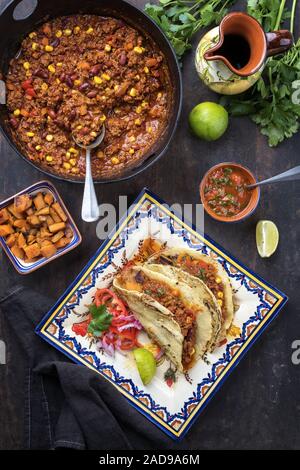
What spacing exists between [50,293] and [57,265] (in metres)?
0.22

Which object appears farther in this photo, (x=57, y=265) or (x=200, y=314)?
(x=57, y=265)

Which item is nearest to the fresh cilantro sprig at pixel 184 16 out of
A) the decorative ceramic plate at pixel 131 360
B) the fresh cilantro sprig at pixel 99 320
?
the decorative ceramic plate at pixel 131 360

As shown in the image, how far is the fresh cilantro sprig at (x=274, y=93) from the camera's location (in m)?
3.32

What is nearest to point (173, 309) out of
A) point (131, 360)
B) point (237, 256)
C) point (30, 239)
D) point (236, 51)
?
point (131, 360)

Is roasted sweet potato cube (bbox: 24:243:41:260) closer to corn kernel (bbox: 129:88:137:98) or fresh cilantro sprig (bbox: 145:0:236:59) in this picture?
corn kernel (bbox: 129:88:137:98)

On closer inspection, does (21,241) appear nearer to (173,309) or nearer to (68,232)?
(68,232)

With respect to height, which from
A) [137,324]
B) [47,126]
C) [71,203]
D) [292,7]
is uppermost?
[292,7]

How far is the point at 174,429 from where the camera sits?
346cm

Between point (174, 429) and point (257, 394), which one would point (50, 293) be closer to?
point (174, 429)

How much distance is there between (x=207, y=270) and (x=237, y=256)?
31 centimetres

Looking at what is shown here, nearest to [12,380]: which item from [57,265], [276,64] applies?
[57,265]

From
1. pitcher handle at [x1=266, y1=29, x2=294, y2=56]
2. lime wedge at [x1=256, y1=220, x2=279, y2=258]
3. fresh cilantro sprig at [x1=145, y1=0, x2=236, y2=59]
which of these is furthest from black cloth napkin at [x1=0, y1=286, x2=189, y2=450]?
pitcher handle at [x1=266, y1=29, x2=294, y2=56]

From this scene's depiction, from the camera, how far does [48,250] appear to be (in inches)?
131

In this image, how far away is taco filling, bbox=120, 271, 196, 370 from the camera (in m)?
3.35
